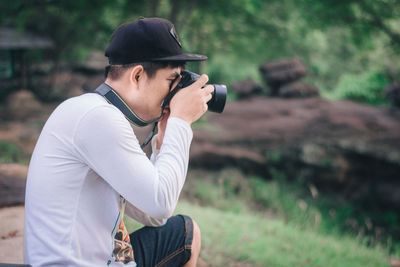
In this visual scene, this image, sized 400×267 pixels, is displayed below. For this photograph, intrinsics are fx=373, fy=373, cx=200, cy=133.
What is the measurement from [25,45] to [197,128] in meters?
6.85

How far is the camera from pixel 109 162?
1.34 m

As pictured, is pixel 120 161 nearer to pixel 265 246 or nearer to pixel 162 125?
pixel 162 125

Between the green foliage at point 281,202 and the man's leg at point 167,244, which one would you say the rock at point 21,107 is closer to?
the green foliage at point 281,202

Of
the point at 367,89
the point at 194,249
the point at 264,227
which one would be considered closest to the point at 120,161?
the point at 194,249

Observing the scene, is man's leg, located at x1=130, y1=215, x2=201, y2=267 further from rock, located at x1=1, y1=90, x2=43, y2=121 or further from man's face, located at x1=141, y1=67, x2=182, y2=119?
rock, located at x1=1, y1=90, x2=43, y2=121

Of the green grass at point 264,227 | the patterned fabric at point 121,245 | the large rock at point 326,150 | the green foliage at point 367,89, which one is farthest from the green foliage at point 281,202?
the green foliage at point 367,89

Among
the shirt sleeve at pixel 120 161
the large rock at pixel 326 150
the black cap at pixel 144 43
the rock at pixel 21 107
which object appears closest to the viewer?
the shirt sleeve at pixel 120 161

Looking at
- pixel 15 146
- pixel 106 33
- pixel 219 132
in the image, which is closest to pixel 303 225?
pixel 219 132

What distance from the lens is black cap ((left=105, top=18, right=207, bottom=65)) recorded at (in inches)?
59.6

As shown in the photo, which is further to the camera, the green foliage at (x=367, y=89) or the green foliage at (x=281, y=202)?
the green foliage at (x=367, y=89)

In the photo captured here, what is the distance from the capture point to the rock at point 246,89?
9709 millimetres

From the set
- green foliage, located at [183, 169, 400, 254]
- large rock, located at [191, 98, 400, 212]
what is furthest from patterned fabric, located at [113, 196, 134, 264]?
large rock, located at [191, 98, 400, 212]

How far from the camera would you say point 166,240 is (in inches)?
74.3

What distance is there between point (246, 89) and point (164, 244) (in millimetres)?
8140
